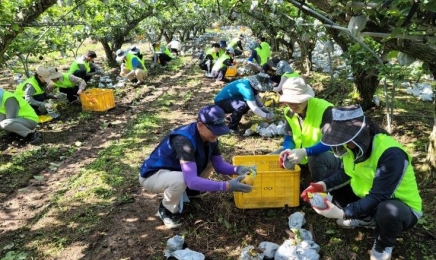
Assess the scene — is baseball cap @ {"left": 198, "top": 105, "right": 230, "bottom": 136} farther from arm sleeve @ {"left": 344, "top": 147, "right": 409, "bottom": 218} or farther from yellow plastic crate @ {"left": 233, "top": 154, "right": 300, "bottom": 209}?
arm sleeve @ {"left": 344, "top": 147, "right": 409, "bottom": 218}

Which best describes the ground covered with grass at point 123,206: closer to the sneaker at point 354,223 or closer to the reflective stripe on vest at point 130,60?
the sneaker at point 354,223

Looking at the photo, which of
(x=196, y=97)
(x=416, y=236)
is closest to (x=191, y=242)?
(x=416, y=236)

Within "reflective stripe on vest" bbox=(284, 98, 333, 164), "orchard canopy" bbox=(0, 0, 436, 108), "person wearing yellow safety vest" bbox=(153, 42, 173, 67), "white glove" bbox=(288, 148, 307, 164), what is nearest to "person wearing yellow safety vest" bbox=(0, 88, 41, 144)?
"orchard canopy" bbox=(0, 0, 436, 108)

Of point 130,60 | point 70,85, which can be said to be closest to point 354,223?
point 70,85

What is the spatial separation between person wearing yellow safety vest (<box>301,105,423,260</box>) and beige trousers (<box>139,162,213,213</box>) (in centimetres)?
127

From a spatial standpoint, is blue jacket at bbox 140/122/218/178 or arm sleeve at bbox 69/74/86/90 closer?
blue jacket at bbox 140/122/218/178

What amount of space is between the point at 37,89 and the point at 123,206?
433cm

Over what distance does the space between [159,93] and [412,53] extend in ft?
23.7

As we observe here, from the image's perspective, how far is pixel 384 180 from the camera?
8.18ft

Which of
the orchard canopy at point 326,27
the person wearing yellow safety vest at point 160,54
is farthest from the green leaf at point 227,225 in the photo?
the person wearing yellow safety vest at point 160,54

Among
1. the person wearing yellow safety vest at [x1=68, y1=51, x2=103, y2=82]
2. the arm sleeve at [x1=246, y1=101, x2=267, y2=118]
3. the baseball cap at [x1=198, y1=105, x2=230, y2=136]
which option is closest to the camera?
the baseball cap at [x1=198, y1=105, x2=230, y2=136]

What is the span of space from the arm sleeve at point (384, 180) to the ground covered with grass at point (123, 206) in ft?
1.91

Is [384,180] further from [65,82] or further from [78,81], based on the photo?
[65,82]

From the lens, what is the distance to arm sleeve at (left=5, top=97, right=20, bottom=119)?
585 centimetres
